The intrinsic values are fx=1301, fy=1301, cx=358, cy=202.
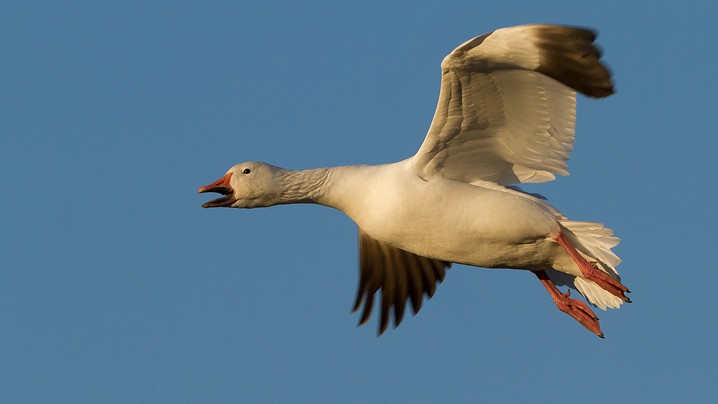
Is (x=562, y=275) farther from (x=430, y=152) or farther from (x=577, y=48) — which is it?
(x=577, y=48)

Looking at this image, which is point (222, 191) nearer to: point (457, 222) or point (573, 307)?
point (457, 222)

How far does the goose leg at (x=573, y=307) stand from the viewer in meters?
11.8

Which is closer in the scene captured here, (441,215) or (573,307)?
(441,215)

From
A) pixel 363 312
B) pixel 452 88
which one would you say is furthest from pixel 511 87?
pixel 363 312

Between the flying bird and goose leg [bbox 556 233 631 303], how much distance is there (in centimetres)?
1

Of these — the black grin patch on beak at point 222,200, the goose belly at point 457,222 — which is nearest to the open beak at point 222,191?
the black grin patch on beak at point 222,200

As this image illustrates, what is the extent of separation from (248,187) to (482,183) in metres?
2.05

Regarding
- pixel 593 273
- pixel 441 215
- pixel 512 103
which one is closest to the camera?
pixel 512 103

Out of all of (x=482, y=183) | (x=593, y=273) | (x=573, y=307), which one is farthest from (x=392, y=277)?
(x=593, y=273)

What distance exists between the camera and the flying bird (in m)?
10.4

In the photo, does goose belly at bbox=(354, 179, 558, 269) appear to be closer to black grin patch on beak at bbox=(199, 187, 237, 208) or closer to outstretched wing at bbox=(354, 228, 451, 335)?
black grin patch on beak at bbox=(199, 187, 237, 208)

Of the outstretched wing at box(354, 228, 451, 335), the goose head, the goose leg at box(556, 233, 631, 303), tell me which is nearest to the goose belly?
the goose leg at box(556, 233, 631, 303)

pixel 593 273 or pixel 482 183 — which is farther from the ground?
pixel 482 183

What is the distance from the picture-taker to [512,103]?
10.7 meters
